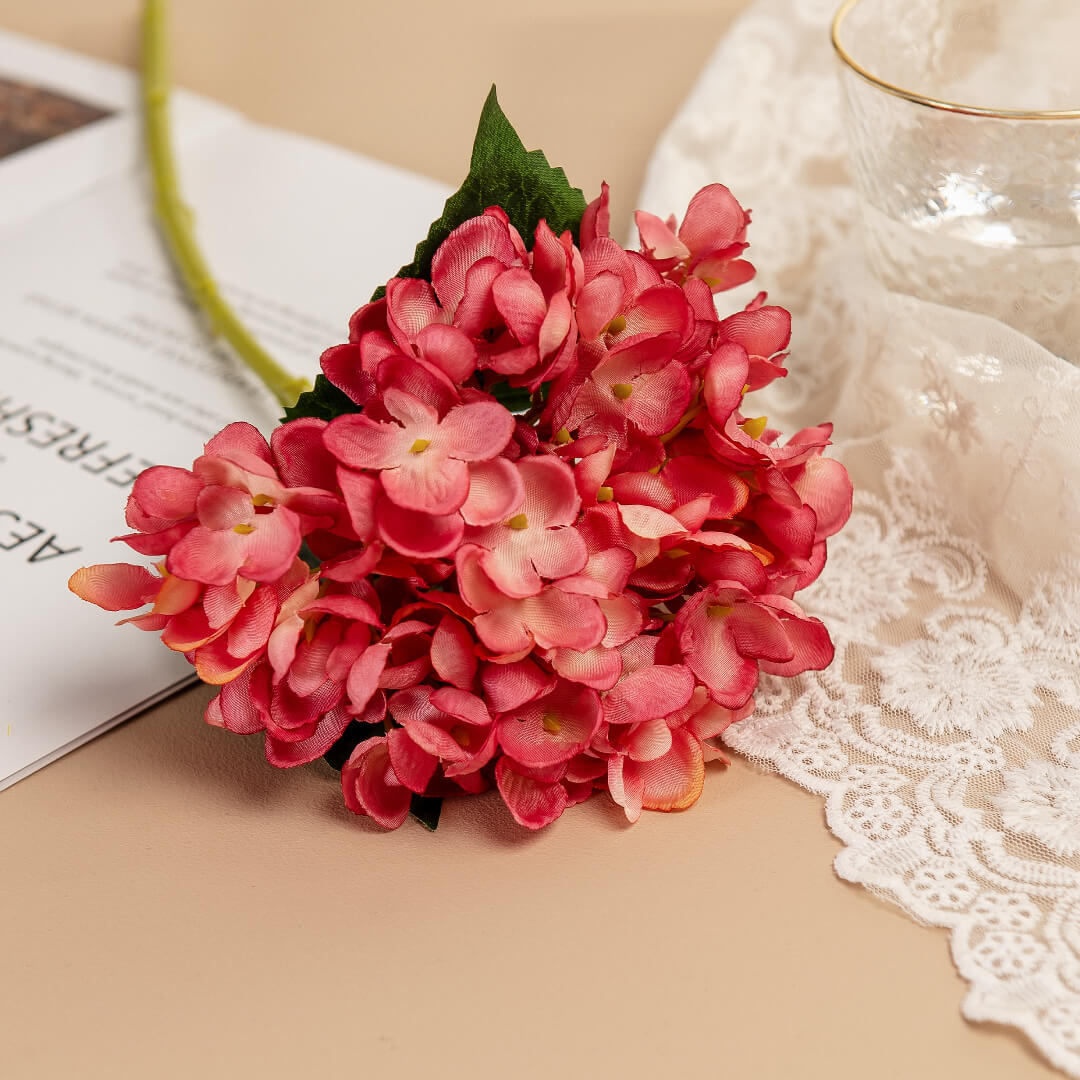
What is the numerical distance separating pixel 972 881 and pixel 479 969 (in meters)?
0.13

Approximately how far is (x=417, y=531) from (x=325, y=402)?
0.07m

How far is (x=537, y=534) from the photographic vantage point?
30 cm

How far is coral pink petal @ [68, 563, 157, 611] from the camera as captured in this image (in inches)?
12.2

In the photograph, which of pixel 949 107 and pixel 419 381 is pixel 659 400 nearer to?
pixel 419 381

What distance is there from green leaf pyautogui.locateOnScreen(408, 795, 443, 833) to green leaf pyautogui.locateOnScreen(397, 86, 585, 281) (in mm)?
145

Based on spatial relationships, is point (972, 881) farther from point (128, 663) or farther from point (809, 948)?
point (128, 663)

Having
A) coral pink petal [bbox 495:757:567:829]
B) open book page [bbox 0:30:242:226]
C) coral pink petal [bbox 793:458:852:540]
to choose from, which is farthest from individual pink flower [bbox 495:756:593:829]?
open book page [bbox 0:30:242:226]

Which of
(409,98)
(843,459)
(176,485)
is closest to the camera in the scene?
(176,485)

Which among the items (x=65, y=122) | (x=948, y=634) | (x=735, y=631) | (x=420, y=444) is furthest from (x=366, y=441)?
(x=65, y=122)

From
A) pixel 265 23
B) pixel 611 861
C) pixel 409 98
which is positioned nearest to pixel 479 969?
pixel 611 861

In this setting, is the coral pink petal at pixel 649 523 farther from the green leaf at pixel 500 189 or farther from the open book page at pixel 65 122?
the open book page at pixel 65 122

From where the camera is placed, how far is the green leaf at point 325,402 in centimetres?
34

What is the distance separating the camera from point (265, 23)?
82 centimetres

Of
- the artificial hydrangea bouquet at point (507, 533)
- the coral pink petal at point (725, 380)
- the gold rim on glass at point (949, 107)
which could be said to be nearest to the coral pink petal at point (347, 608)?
the artificial hydrangea bouquet at point (507, 533)
